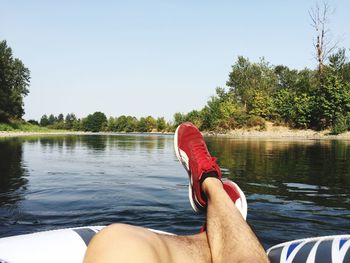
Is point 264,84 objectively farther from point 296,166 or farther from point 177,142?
point 177,142

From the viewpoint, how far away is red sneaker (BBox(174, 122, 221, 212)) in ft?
8.57

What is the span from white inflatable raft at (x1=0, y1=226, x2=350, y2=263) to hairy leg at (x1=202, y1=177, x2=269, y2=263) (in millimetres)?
250

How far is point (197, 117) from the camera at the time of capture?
58.6 m

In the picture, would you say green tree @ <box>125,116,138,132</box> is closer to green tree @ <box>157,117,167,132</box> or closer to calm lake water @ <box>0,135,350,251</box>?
green tree @ <box>157,117,167,132</box>

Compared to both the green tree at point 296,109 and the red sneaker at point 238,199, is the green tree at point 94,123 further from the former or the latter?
the red sneaker at point 238,199

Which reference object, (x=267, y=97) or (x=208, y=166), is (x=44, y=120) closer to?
(x=267, y=97)

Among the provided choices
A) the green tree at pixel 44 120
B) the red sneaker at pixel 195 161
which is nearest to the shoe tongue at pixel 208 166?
the red sneaker at pixel 195 161

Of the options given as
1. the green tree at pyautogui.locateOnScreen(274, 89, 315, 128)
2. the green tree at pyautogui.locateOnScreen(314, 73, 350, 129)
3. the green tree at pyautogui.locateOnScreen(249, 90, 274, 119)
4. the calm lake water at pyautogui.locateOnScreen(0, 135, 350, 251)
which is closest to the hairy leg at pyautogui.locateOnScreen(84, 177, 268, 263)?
the calm lake water at pyautogui.locateOnScreen(0, 135, 350, 251)

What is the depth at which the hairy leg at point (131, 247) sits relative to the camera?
130 centimetres

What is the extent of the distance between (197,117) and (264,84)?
468 inches

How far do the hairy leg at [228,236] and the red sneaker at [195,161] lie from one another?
1.14 ft

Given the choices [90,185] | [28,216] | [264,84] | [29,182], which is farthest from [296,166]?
[264,84]

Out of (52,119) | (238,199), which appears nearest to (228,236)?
(238,199)

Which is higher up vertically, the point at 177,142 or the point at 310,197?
the point at 177,142
